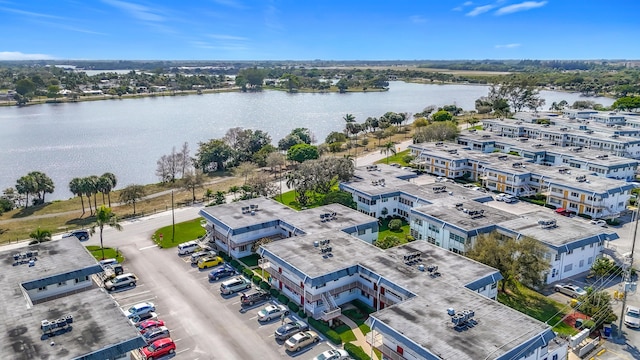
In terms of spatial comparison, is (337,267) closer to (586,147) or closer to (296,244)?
(296,244)

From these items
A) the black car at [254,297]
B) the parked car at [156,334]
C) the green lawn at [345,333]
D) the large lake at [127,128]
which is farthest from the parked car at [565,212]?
the large lake at [127,128]

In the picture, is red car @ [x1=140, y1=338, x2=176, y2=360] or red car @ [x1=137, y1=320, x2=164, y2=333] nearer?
red car @ [x1=140, y1=338, x2=176, y2=360]

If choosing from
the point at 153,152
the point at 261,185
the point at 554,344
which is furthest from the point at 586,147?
the point at 153,152

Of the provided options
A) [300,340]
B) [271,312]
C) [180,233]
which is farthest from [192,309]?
[180,233]

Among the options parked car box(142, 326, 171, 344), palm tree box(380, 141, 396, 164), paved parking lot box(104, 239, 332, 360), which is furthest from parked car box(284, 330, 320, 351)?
palm tree box(380, 141, 396, 164)

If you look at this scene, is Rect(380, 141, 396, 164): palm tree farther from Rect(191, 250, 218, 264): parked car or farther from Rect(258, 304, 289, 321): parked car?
Rect(258, 304, 289, 321): parked car

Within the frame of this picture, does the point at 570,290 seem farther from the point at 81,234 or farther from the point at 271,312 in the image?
the point at 81,234
